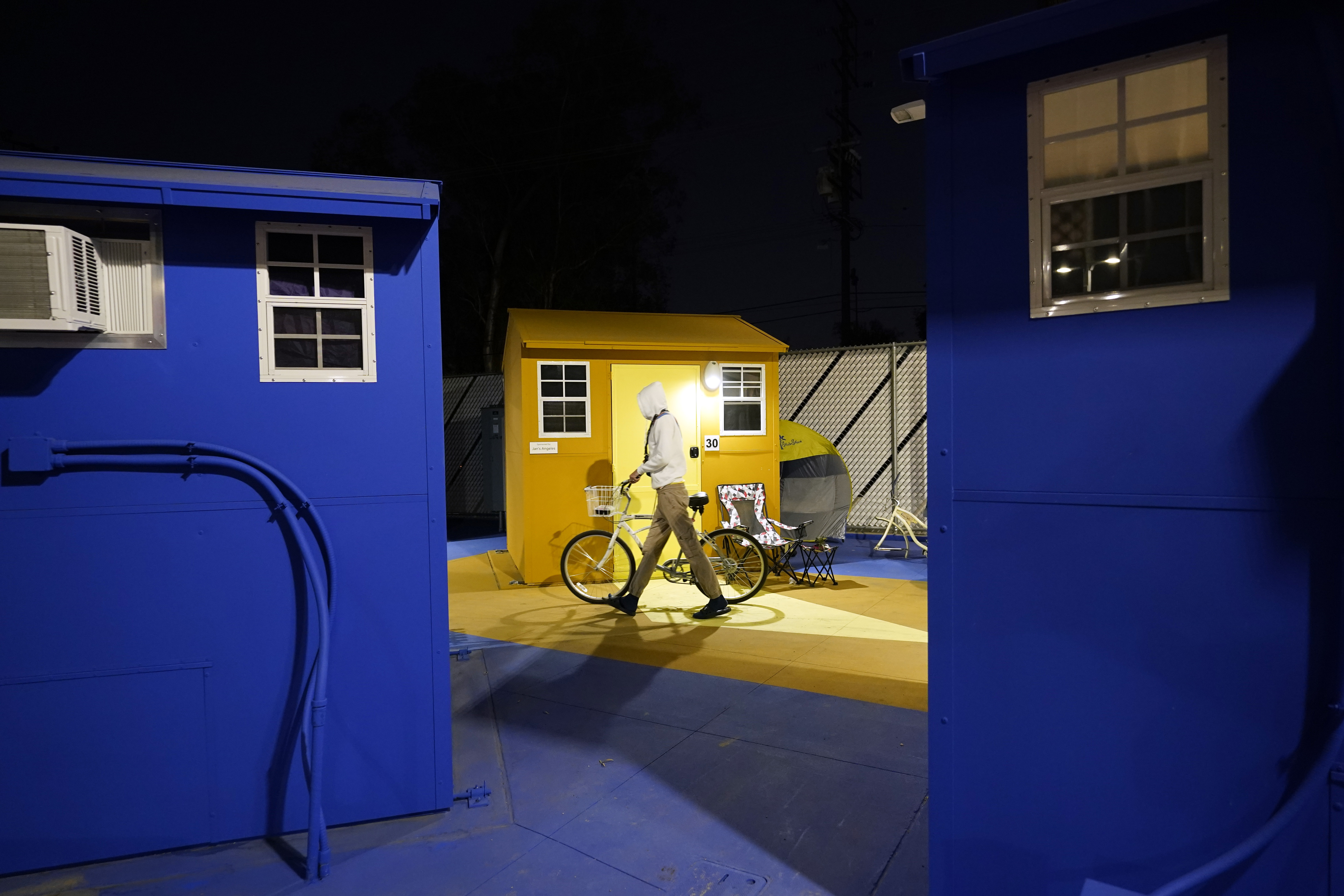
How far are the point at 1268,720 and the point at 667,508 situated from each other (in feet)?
16.7

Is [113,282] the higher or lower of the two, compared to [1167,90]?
lower

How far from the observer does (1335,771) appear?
1.84 m

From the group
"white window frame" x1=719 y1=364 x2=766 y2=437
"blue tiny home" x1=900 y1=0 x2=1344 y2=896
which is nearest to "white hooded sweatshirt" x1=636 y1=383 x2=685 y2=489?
"white window frame" x1=719 y1=364 x2=766 y2=437

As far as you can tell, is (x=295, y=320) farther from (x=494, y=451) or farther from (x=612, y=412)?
(x=494, y=451)

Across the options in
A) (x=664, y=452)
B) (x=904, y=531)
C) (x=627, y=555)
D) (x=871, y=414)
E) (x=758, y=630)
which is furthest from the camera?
(x=871, y=414)

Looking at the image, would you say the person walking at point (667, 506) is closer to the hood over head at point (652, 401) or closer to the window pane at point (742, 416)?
the hood over head at point (652, 401)

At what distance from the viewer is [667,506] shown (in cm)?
678

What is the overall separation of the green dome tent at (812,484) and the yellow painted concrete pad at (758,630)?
48.2 inches

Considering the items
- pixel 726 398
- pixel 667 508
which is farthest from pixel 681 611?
pixel 726 398

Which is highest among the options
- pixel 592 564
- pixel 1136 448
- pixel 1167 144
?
pixel 1167 144

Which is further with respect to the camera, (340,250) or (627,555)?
(627,555)

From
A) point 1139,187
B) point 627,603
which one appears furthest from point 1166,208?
point 627,603

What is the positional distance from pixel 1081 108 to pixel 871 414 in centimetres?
919

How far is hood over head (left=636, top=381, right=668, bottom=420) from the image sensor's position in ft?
22.7
